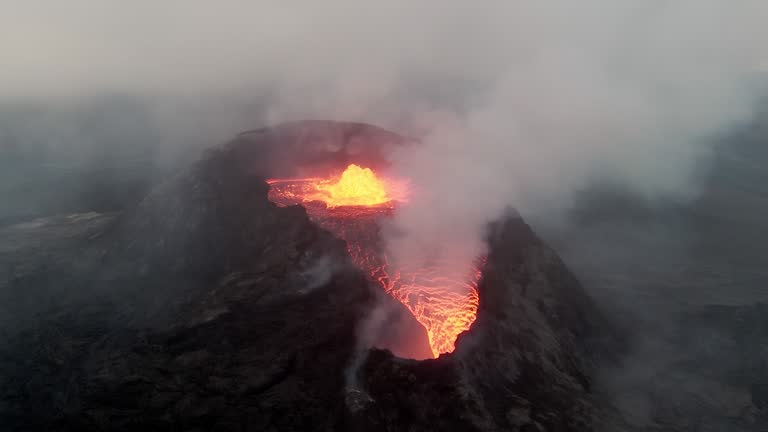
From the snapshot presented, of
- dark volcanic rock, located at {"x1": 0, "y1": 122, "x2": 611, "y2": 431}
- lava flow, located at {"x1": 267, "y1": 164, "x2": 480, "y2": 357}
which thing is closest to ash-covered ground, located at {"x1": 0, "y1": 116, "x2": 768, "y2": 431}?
dark volcanic rock, located at {"x1": 0, "y1": 122, "x2": 611, "y2": 431}

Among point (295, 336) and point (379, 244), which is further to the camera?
point (379, 244)

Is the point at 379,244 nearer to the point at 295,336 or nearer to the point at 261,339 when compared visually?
the point at 295,336

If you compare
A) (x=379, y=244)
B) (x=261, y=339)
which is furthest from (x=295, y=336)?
(x=379, y=244)

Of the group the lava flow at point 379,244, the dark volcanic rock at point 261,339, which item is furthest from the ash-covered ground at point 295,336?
the lava flow at point 379,244

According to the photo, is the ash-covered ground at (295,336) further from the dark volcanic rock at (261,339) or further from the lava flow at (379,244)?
the lava flow at (379,244)

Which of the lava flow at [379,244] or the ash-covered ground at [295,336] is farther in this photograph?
the lava flow at [379,244]

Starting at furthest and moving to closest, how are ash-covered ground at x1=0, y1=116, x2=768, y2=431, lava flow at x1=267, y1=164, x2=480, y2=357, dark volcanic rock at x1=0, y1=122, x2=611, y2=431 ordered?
lava flow at x1=267, y1=164, x2=480, y2=357, ash-covered ground at x1=0, y1=116, x2=768, y2=431, dark volcanic rock at x1=0, y1=122, x2=611, y2=431

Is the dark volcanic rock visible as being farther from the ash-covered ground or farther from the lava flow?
the lava flow
